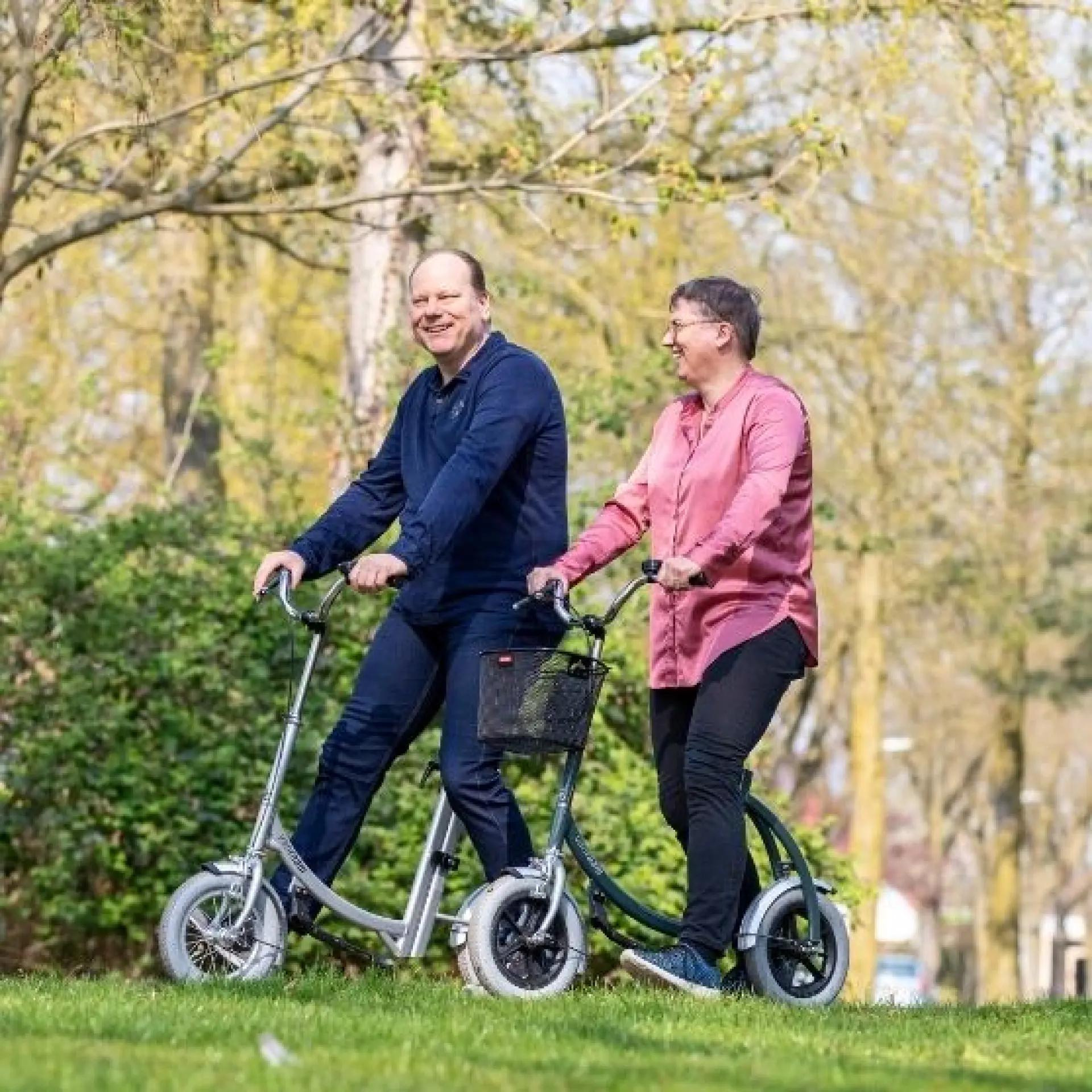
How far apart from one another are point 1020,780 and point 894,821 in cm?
3412

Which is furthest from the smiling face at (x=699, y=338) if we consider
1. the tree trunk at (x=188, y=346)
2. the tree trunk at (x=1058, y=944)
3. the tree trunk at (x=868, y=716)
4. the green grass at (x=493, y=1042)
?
the tree trunk at (x=1058, y=944)

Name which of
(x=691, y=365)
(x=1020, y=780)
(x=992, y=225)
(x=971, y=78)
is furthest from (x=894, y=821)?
(x=691, y=365)

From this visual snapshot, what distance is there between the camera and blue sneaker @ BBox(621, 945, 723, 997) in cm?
732

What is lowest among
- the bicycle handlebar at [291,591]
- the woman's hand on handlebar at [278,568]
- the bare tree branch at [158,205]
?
the bicycle handlebar at [291,591]

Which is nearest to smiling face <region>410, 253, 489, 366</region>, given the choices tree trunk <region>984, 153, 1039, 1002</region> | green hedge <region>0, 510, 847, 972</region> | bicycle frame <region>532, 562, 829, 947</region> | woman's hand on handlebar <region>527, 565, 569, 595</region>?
woman's hand on handlebar <region>527, 565, 569, 595</region>

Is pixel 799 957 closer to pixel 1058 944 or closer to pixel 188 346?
pixel 188 346

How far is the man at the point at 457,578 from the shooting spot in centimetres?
736

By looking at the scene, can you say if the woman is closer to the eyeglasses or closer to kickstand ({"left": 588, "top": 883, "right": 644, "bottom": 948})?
the eyeglasses

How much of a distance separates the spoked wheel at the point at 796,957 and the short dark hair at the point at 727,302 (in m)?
1.60

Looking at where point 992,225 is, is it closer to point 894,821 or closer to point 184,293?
point 184,293

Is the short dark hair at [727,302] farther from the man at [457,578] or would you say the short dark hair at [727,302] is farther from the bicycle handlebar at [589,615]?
the bicycle handlebar at [589,615]

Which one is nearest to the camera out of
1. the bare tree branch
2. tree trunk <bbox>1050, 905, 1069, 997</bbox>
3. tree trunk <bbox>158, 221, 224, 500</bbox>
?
the bare tree branch

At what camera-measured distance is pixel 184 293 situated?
20703mm

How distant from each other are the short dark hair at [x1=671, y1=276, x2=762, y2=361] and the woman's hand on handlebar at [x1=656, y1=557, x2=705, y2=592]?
81 cm
